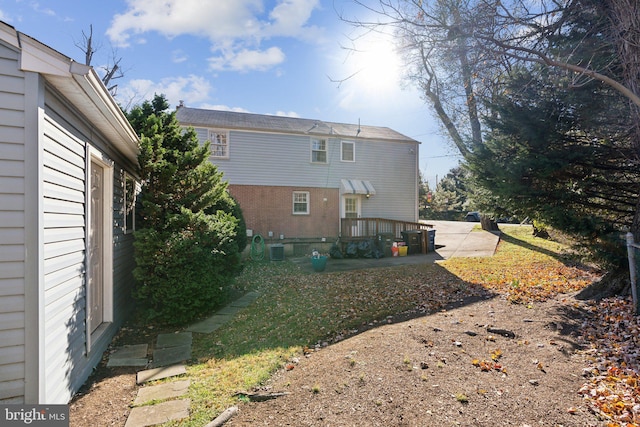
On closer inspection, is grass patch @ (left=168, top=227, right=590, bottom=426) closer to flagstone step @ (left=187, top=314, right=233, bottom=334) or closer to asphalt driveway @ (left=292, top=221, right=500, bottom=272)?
flagstone step @ (left=187, top=314, right=233, bottom=334)

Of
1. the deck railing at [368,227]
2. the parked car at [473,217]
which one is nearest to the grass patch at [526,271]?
the deck railing at [368,227]

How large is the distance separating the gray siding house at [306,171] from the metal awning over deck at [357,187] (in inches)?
1.8

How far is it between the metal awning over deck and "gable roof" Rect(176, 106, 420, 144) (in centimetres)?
217

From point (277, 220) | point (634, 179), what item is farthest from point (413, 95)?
point (277, 220)

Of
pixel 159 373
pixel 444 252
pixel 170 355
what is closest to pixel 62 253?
pixel 159 373

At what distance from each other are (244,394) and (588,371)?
3634mm

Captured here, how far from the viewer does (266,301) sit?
6973mm

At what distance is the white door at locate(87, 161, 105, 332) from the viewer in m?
4.68

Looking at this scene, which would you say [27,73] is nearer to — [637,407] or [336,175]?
[637,407]

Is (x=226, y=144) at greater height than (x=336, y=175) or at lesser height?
greater

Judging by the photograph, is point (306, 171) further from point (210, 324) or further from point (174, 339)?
point (174, 339)

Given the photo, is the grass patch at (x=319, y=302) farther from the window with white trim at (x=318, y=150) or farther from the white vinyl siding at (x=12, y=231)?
the window with white trim at (x=318, y=150)

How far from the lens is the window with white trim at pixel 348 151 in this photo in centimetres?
1577

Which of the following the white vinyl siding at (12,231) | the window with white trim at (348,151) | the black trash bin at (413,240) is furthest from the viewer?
the window with white trim at (348,151)
